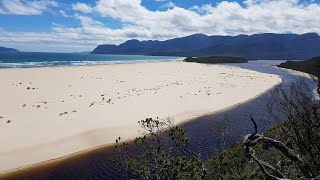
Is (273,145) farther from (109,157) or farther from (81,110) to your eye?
(81,110)

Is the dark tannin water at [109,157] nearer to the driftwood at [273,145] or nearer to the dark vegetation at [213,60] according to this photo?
the driftwood at [273,145]

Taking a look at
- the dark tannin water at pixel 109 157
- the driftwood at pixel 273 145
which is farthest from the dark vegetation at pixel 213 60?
the driftwood at pixel 273 145

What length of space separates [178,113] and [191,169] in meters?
25.8

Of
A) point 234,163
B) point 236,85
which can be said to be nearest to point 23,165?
point 234,163

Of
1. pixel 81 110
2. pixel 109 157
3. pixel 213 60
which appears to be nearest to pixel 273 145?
pixel 109 157

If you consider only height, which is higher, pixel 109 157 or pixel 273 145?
pixel 273 145

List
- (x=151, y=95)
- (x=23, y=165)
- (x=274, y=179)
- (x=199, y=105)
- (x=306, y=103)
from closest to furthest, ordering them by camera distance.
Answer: (x=274, y=179) → (x=306, y=103) → (x=23, y=165) → (x=199, y=105) → (x=151, y=95)

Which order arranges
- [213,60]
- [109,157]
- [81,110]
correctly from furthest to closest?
[213,60] < [81,110] < [109,157]

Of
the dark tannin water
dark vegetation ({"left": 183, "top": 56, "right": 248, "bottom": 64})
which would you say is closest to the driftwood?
the dark tannin water

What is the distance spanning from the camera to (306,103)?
13070 mm

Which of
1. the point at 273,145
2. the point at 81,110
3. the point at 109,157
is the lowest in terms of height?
the point at 109,157

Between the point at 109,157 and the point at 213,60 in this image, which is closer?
the point at 109,157

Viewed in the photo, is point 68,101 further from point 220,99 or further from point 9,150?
point 220,99

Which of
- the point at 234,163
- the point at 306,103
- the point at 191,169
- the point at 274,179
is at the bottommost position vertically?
the point at 234,163
